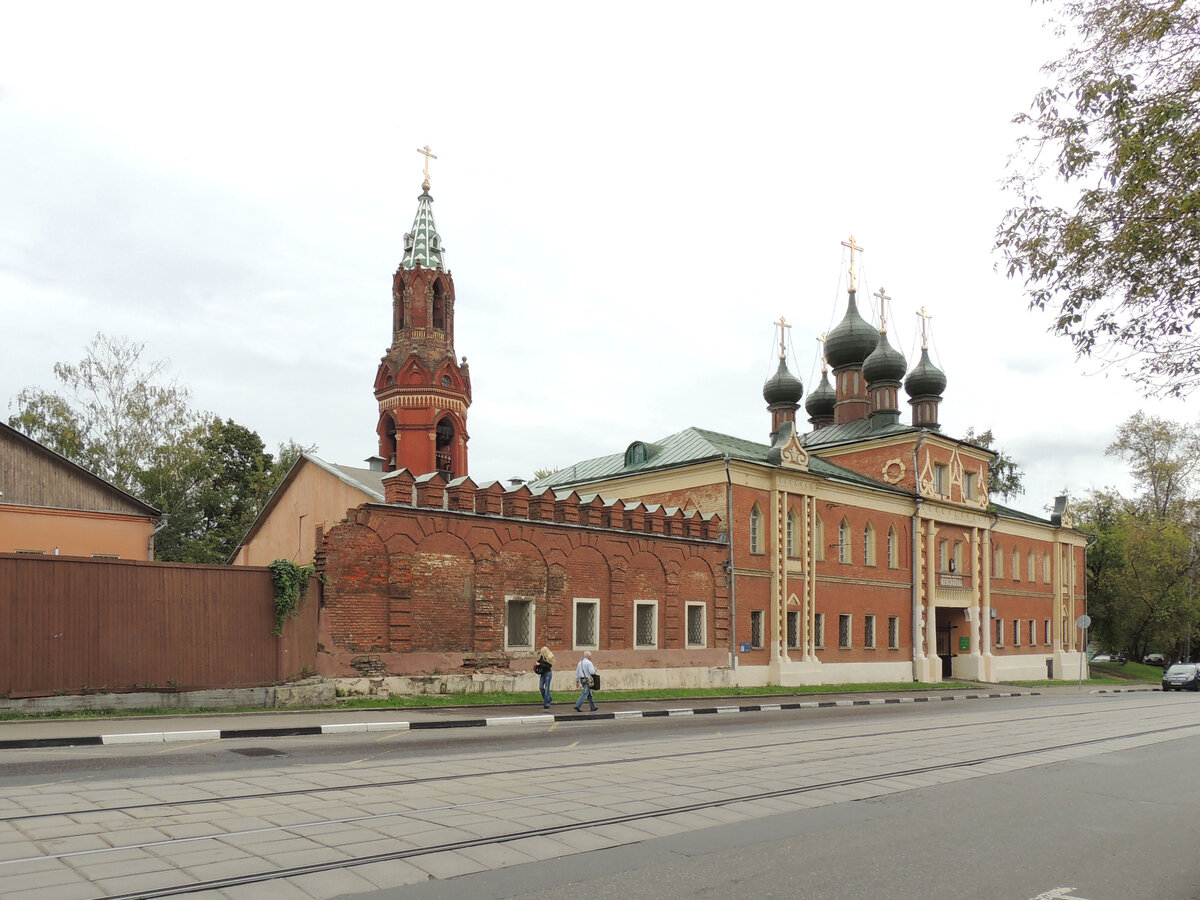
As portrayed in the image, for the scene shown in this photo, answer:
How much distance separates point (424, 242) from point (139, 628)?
23.7 meters

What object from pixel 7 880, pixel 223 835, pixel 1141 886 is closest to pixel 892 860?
pixel 1141 886

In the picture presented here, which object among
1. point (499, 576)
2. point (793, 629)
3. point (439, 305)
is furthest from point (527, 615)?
point (439, 305)

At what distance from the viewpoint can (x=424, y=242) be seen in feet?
125

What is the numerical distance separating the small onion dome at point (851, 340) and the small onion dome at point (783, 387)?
6.55 ft

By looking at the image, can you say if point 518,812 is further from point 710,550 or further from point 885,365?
point 885,365

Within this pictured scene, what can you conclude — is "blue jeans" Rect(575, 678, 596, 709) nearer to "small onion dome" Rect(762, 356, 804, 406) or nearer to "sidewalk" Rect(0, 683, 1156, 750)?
"sidewalk" Rect(0, 683, 1156, 750)

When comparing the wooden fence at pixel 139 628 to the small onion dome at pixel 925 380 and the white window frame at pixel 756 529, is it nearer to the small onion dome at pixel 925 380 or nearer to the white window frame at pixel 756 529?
the white window frame at pixel 756 529

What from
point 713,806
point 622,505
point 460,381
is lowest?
point 713,806

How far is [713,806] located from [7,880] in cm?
574

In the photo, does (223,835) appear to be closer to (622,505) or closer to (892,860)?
(892,860)

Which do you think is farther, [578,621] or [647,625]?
[647,625]

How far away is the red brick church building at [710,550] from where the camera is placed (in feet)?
73.4

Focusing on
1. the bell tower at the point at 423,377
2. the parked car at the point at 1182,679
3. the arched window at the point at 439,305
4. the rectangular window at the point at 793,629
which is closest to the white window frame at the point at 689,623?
the rectangular window at the point at 793,629

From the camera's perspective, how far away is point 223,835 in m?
7.32
